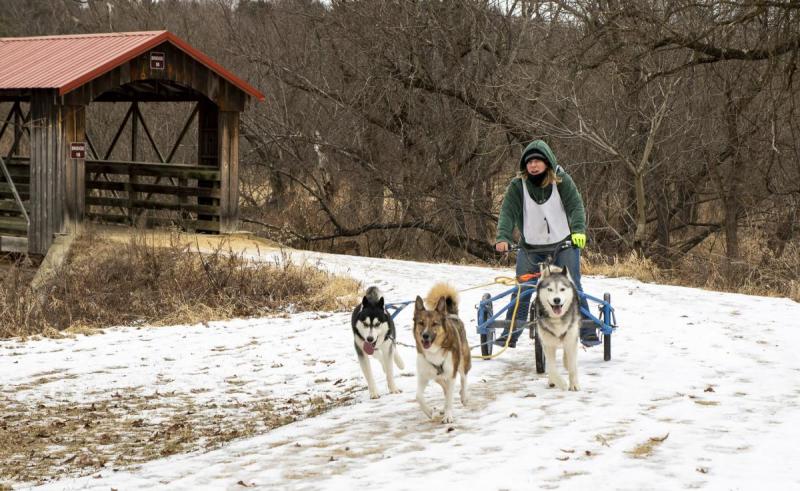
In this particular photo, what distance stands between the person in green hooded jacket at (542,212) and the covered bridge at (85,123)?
1015 cm

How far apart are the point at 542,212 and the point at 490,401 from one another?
2.01 meters

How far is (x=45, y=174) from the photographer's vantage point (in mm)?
18750

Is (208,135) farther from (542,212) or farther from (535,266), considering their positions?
(542,212)

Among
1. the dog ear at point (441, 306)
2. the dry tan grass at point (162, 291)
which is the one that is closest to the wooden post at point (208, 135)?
the dry tan grass at point (162, 291)

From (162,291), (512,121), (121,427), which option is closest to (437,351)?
(121,427)

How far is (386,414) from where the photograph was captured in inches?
316

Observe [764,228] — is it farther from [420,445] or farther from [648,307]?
[420,445]

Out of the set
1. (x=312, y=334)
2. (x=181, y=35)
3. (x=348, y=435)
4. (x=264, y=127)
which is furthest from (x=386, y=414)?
(x=181, y=35)

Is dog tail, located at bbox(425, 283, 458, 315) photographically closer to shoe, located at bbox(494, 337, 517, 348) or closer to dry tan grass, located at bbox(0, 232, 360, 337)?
shoe, located at bbox(494, 337, 517, 348)

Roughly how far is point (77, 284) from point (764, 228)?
14330 millimetres

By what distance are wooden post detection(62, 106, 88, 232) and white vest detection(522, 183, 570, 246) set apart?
11.9 metres

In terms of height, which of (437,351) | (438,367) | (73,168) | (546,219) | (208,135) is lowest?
(438,367)

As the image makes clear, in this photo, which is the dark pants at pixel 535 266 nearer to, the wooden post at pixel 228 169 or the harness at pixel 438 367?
the harness at pixel 438 367

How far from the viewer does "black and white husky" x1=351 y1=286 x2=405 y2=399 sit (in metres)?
8.33
